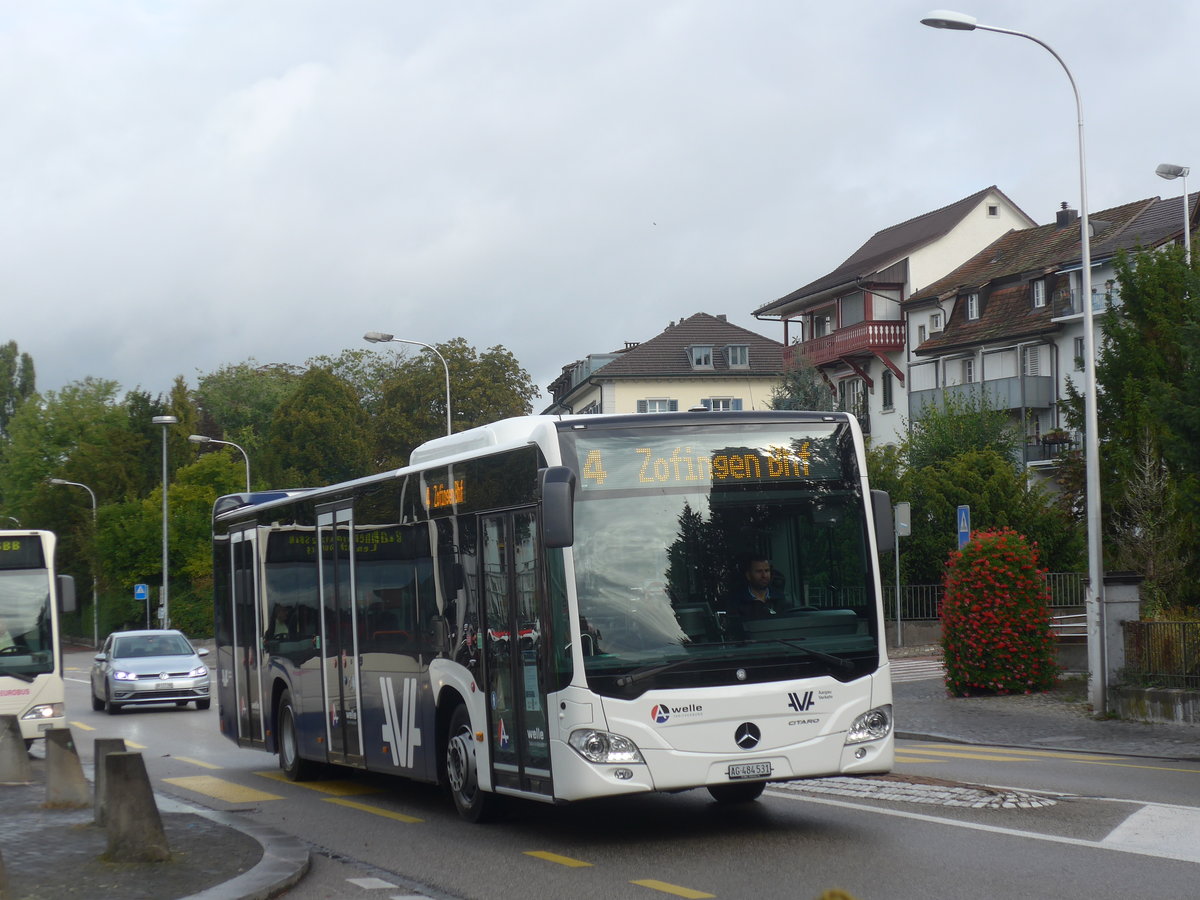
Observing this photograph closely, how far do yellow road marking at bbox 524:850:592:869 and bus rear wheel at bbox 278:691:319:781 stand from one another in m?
6.33

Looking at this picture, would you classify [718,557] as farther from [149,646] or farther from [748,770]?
[149,646]

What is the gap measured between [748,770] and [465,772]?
2.66 meters

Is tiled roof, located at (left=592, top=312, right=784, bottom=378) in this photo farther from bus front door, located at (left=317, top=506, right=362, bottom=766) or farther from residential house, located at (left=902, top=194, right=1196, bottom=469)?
bus front door, located at (left=317, top=506, right=362, bottom=766)

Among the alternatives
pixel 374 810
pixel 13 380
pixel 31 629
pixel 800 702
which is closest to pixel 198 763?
pixel 31 629

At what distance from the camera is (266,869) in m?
9.73

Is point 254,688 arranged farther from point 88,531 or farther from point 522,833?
point 88,531

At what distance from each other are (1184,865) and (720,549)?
344cm

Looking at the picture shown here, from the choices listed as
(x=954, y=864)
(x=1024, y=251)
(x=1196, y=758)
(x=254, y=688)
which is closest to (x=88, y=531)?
(x=1024, y=251)

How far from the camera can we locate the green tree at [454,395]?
78750 mm

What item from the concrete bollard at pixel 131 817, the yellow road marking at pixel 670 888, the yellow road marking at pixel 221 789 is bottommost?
the yellow road marking at pixel 221 789

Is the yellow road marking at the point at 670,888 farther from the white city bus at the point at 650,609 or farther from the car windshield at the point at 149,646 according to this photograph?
the car windshield at the point at 149,646

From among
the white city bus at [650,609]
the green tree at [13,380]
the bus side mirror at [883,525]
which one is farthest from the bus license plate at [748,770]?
the green tree at [13,380]

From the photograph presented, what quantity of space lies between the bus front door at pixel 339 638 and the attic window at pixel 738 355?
71.4m

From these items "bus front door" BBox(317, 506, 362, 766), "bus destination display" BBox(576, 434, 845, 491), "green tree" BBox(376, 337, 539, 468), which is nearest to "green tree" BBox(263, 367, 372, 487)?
"green tree" BBox(376, 337, 539, 468)
